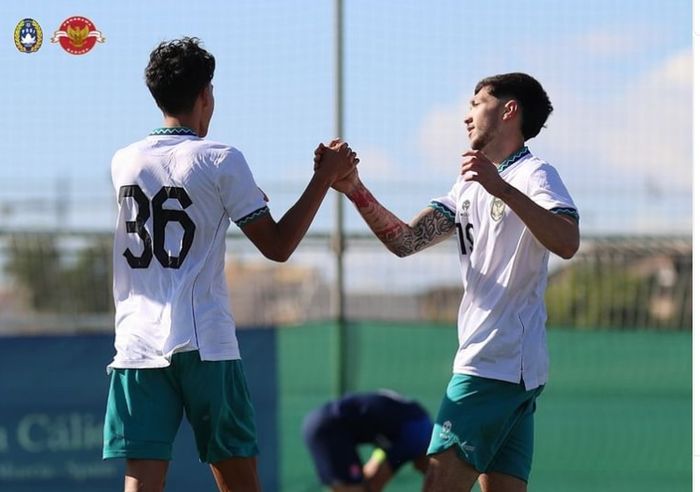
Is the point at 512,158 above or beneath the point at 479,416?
above

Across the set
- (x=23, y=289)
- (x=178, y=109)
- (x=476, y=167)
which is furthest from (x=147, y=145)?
(x=23, y=289)

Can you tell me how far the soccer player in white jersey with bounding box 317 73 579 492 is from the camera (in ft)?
17.9

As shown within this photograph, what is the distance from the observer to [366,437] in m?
9.74

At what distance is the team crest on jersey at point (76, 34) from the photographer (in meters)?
7.86

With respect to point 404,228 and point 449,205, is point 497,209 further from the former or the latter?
point 404,228

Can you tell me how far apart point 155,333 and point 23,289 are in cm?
608

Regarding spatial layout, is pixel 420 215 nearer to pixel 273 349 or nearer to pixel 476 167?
pixel 476 167

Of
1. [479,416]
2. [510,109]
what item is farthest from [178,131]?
[479,416]

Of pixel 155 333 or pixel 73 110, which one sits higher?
pixel 73 110

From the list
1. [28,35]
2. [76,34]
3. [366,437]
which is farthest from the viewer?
[366,437]

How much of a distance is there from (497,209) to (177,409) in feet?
4.64

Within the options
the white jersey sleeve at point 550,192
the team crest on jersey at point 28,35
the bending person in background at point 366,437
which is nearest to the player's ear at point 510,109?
the white jersey sleeve at point 550,192

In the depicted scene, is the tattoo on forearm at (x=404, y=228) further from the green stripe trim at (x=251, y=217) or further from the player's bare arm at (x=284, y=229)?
the green stripe trim at (x=251, y=217)

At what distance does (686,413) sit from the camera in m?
10.4
